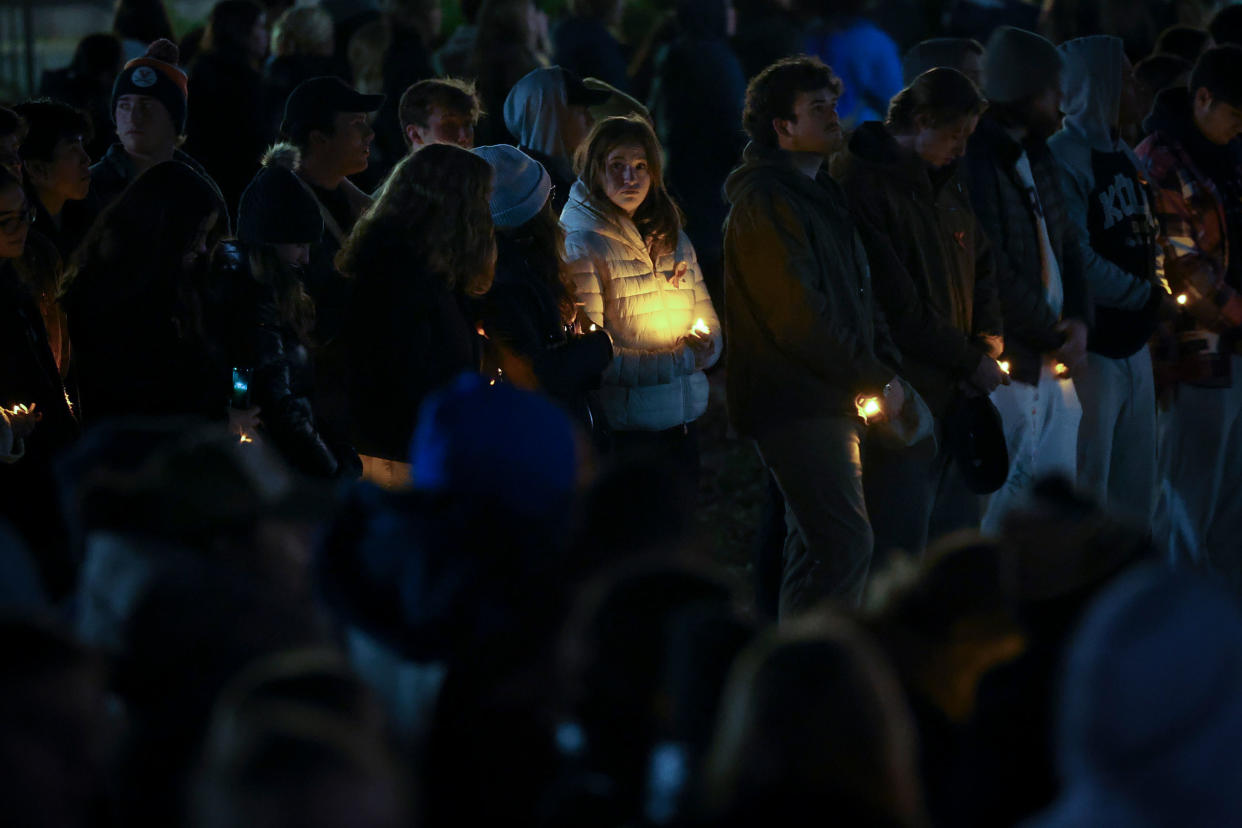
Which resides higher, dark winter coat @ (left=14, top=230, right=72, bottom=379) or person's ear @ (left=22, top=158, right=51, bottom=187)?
person's ear @ (left=22, top=158, right=51, bottom=187)

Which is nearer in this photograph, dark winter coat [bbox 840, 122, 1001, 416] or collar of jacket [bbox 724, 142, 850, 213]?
collar of jacket [bbox 724, 142, 850, 213]

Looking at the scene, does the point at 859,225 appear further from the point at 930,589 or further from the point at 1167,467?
the point at 930,589

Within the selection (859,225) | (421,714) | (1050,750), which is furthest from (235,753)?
(859,225)

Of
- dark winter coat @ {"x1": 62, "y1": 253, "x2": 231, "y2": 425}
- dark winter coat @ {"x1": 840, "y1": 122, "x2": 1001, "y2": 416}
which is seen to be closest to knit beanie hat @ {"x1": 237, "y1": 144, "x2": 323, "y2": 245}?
dark winter coat @ {"x1": 62, "y1": 253, "x2": 231, "y2": 425}

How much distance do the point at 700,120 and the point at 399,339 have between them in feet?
15.7

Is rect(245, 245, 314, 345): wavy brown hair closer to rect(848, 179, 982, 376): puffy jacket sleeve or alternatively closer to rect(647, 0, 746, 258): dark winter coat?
rect(848, 179, 982, 376): puffy jacket sleeve

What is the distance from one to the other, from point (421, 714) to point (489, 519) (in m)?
0.36

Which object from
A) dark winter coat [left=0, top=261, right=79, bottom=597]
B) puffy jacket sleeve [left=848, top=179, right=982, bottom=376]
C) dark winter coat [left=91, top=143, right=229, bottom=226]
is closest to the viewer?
dark winter coat [left=0, top=261, right=79, bottom=597]

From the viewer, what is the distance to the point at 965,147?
6.46m

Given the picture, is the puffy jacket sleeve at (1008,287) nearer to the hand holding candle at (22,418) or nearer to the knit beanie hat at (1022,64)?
the knit beanie hat at (1022,64)

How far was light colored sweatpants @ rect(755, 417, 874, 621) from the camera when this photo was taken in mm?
5617

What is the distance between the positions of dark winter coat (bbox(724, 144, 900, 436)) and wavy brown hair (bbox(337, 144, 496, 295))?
99 centimetres

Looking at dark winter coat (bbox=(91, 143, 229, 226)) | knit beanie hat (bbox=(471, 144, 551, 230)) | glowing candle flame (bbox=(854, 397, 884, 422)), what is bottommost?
glowing candle flame (bbox=(854, 397, 884, 422))

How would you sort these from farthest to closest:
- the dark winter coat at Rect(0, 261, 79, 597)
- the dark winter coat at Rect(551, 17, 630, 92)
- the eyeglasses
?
1. the dark winter coat at Rect(551, 17, 630, 92)
2. the eyeglasses
3. the dark winter coat at Rect(0, 261, 79, 597)
